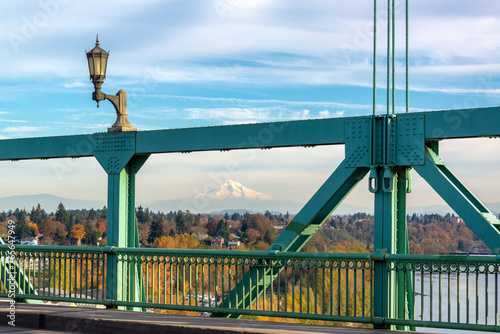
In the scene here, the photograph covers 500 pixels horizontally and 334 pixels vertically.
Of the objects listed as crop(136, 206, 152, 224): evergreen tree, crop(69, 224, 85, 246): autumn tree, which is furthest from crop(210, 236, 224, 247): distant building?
crop(69, 224, 85, 246): autumn tree

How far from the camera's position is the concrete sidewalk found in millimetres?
8109

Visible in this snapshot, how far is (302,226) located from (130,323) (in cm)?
290

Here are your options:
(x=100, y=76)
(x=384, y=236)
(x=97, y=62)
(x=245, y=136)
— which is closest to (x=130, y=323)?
(x=245, y=136)

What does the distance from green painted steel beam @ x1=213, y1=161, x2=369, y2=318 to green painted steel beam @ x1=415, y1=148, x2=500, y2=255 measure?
0.98 m

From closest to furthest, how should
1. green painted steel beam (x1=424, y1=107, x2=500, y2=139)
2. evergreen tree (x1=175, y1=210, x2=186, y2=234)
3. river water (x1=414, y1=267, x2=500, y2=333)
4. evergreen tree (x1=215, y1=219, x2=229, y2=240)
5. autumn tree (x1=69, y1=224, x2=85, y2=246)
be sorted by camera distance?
river water (x1=414, y1=267, x2=500, y2=333), green painted steel beam (x1=424, y1=107, x2=500, y2=139), evergreen tree (x1=215, y1=219, x2=229, y2=240), autumn tree (x1=69, y1=224, x2=85, y2=246), evergreen tree (x1=175, y1=210, x2=186, y2=234)

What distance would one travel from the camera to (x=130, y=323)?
28.8 feet

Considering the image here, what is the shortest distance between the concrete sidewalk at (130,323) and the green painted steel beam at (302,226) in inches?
19.1

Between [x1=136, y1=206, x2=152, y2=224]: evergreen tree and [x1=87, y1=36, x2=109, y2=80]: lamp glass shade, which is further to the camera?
[x1=136, y1=206, x2=152, y2=224]: evergreen tree

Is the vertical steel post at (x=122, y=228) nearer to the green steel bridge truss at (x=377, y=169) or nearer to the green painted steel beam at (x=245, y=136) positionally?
the green steel bridge truss at (x=377, y=169)

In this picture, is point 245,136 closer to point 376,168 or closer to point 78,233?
point 376,168

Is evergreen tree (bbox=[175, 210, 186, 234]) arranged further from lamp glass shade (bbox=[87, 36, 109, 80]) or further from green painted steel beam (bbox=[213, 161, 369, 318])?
green painted steel beam (bbox=[213, 161, 369, 318])

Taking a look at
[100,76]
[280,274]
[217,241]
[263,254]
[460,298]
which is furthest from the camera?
[460,298]

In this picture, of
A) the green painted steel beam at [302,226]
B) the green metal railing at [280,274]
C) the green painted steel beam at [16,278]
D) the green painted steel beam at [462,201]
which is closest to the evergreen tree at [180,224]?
the green painted steel beam at [16,278]

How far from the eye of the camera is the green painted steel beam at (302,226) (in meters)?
8.96
